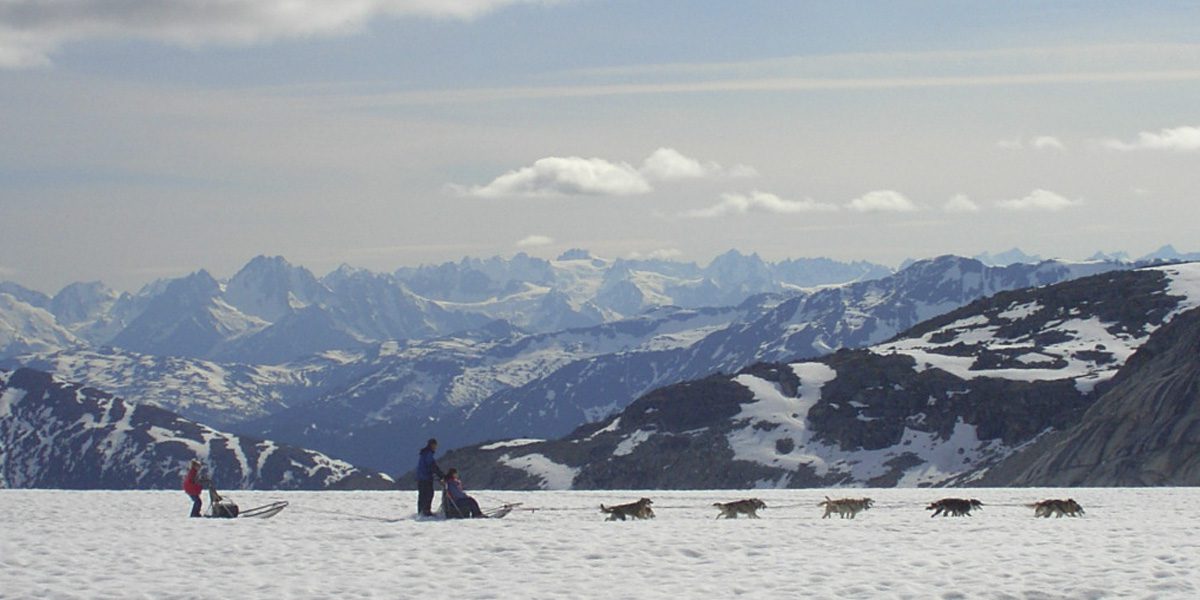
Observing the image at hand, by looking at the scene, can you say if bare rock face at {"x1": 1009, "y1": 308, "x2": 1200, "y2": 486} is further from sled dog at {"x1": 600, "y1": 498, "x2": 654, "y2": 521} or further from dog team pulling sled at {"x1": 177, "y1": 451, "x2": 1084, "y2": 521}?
sled dog at {"x1": 600, "y1": 498, "x2": 654, "y2": 521}

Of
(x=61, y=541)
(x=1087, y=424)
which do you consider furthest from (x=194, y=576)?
(x=1087, y=424)

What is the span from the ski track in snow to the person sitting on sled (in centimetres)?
120

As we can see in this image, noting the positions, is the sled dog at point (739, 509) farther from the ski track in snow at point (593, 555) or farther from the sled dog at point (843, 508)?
the sled dog at point (843, 508)

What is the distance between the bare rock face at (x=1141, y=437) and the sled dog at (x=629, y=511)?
9064 cm

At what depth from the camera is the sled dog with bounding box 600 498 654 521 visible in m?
39.0

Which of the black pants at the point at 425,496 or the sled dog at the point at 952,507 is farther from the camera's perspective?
the sled dog at the point at 952,507

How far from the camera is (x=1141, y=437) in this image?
12706 cm

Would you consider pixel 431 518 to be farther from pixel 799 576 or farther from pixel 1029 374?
pixel 1029 374

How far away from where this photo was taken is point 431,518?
128 feet

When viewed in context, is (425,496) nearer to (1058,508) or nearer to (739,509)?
(739,509)

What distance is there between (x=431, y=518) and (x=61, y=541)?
451 inches

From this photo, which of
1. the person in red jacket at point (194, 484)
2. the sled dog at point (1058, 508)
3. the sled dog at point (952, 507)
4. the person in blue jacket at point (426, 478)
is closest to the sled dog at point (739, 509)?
the sled dog at point (952, 507)

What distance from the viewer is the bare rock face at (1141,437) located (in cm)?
12140

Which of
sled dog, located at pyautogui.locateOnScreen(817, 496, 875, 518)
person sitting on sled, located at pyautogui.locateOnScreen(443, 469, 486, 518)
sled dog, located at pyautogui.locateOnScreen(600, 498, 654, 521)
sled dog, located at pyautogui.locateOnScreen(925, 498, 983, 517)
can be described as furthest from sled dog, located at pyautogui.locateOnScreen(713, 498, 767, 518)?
person sitting on sled, located at pyautogui.locateOnScreen(443, 469, 486, 518)
